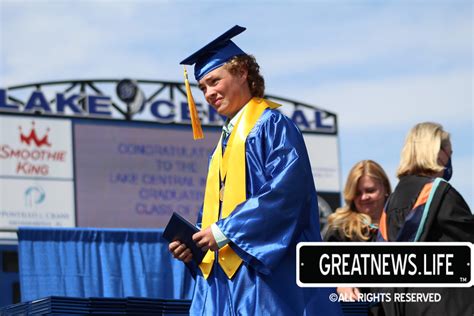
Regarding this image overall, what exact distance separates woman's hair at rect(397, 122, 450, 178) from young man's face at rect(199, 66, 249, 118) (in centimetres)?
98

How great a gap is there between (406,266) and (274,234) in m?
0.91

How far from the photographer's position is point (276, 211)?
4.76m

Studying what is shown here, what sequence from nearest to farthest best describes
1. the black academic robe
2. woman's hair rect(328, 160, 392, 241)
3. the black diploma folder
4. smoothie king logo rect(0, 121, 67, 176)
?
1. the black diploma folder
2. the black academic robe
3. woman's hair rect(328, 160, 392, 241)
4. smoothie king logo rect(0, 121, 67, 176)

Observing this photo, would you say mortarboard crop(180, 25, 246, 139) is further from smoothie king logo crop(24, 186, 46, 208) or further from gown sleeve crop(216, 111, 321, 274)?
smoothie king logo crop(24, 186, 46, 208)

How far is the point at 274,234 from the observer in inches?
188

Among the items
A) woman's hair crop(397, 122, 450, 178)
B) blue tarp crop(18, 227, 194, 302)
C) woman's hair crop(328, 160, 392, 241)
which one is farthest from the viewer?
blue tarp crop(18, 227, 194, 302)

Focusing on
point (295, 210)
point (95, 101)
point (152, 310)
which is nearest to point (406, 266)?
point (295, 210)

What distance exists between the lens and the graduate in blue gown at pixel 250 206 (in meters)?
4.76

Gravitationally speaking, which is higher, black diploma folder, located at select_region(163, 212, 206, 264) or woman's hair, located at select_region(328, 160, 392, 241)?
woman's hair, located at select_region(328, 160, 392, 241)

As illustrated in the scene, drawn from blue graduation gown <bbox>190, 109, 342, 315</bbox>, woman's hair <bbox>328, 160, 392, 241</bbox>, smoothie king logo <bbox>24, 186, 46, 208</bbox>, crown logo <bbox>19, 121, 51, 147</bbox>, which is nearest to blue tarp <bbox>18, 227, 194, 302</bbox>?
woman's hair <bbox>328, 160, 392, 241</bbox>

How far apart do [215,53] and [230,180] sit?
0.60 m

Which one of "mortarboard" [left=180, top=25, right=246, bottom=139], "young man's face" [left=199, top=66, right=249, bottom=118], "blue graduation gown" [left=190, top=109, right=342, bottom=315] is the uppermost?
"mortarboard" [left=180, top=25, right=246, bottom=139]

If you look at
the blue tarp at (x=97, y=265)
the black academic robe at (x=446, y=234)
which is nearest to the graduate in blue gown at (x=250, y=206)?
the black academic robe at (x=446, y=234)

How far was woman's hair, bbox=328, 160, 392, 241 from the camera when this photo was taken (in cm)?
656
